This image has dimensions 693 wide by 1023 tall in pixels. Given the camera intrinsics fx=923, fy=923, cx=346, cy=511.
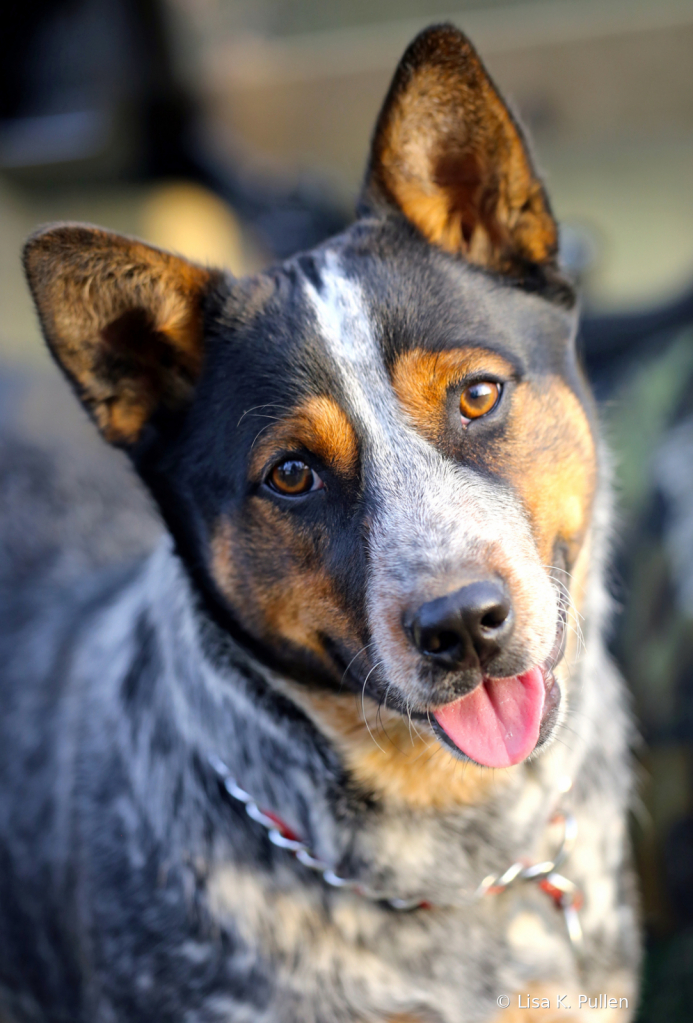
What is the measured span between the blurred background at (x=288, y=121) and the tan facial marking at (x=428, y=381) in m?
2.08

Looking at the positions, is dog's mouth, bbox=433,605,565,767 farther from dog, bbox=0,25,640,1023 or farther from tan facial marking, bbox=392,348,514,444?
tan facial marking, bbox=392,348,514,444

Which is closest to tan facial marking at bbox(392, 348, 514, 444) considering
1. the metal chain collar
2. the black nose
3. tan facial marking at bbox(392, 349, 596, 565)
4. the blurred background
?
tan facial marking at bbox(392, 349, 596, 565)

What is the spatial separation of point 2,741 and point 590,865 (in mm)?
1538

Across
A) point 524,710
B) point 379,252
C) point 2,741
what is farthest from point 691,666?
point 2,741

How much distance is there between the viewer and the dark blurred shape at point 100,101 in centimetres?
570

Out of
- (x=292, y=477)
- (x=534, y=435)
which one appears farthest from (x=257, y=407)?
(x=534, y=435)

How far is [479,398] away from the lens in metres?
1.68

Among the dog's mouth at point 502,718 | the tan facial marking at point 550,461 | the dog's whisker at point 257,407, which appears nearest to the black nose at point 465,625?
the dog's mouth at point 502,718

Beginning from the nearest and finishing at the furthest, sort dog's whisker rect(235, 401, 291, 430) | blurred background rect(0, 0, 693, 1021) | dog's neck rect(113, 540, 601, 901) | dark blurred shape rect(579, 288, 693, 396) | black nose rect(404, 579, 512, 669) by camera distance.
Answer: black nose rect(404, 579, 512, 669)
dog's whisker rect(235, 401, 291, 430)
dog's neck rect(113, 540, 601, 901)
dark blurred shape rect(579, 288, 693, 396)
blurred background rect(0, 0, 693, 1021)

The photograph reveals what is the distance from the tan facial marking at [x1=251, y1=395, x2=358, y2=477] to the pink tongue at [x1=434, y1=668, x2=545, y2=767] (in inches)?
17.8

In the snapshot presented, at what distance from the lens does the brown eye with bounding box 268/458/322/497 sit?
1.68 metres

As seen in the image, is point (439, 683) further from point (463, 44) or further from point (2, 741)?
point (2, 741)

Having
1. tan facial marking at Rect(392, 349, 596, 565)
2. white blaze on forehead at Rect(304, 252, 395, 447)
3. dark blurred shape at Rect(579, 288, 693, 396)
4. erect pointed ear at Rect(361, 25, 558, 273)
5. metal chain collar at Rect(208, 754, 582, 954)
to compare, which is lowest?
metal chain collar at Rect(208, 754, 582, 954)

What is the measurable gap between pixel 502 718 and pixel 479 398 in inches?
22.5
